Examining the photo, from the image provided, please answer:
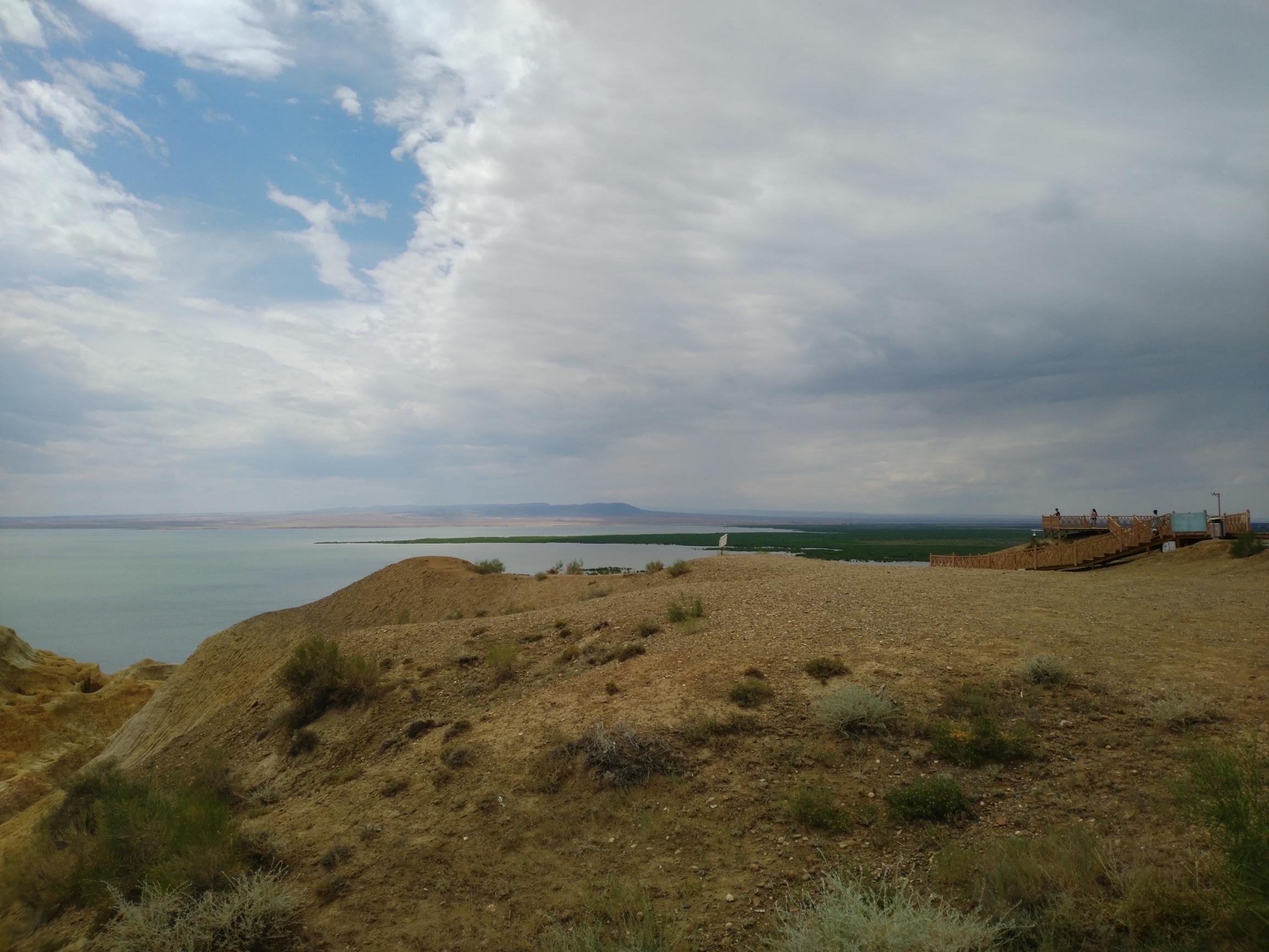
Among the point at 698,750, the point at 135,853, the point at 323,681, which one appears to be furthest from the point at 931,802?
the point at 323,681

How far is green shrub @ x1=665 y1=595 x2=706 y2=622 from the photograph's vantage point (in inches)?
541

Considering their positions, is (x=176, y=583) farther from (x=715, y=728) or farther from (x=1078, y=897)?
(x=1078, y=897)

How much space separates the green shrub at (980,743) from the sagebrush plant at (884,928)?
8.45ft

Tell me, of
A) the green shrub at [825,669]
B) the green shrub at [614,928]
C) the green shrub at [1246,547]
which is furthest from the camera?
the green shrub at [1246,547]

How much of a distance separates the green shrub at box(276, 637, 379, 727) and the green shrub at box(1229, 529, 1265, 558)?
90.6 feet

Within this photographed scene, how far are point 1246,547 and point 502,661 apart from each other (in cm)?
2571

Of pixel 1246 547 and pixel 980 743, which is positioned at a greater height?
pixel 1246 547

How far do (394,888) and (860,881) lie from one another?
169 inches

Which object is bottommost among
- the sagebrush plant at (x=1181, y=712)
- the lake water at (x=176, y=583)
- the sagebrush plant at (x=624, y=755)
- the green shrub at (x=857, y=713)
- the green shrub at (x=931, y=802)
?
the lake water at (x=176, y=583)

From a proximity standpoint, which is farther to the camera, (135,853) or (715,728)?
(715,728)

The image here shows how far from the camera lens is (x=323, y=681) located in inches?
503

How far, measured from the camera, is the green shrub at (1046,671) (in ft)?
29.1

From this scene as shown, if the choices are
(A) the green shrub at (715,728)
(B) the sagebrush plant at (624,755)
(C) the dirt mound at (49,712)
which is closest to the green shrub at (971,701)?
(A) the green shrub at (715,728)

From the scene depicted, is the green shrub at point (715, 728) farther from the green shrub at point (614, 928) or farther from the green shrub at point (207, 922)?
the green shrub at point (207, 922)
